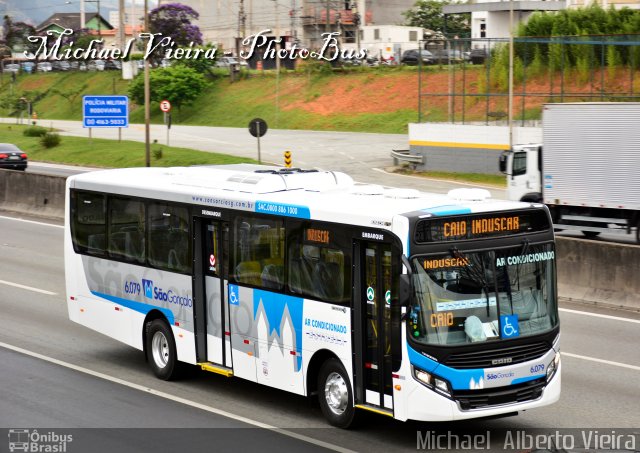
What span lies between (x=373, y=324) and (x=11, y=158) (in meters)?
38.2

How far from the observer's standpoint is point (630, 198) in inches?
1142

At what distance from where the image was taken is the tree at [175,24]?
97.3m

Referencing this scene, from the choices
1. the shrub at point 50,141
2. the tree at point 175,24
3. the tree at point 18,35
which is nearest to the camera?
the shrub at point 50,141

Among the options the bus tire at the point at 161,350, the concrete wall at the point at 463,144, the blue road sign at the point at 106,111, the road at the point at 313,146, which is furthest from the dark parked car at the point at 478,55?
the bus tire at the point at 161,350

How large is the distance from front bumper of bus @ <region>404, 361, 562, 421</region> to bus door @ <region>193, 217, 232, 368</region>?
332 centimetres

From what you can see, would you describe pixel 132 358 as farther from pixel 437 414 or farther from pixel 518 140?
pixel 518 140

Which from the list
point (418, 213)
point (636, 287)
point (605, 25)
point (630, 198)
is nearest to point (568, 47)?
point (605, 25)

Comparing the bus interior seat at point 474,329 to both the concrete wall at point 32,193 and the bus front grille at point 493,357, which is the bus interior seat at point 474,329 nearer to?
the bus front grille at point 493,357

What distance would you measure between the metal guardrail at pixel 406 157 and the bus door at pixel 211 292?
3739 centimetres

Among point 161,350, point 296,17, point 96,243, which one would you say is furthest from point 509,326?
point 296,17

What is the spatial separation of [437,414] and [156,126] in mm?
69810

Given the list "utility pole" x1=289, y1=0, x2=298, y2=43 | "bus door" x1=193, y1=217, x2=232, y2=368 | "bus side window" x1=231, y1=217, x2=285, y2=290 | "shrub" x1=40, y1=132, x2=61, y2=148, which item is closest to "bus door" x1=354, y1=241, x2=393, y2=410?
"bus side window" x1=231, y1=217, x2=285, y2=290

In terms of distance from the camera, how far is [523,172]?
31.9 meters

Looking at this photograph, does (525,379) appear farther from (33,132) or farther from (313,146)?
(33,132)
